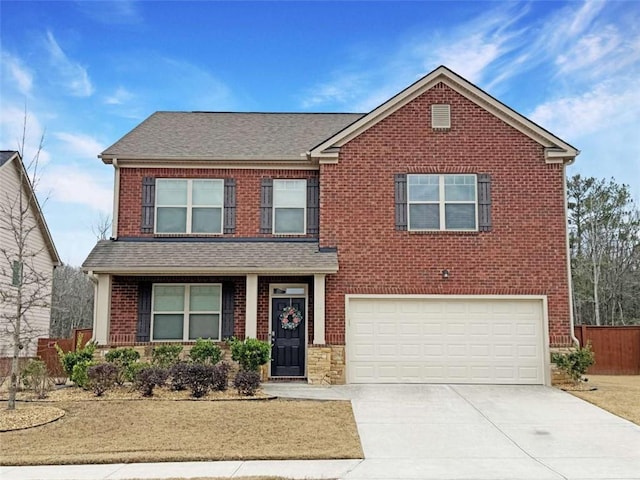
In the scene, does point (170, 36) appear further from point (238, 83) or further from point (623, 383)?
point (623, 383)

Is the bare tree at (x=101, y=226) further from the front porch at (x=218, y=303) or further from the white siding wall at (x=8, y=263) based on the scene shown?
the front porch at (x=218, y=303)

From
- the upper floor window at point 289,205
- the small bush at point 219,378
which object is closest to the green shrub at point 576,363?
the upper floor window at point 289,205

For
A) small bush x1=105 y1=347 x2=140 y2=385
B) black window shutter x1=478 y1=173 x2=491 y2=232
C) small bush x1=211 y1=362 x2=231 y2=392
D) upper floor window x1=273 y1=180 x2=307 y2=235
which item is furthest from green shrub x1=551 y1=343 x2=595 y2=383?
small bush x1=105 y1=347 x2=140 y2=385

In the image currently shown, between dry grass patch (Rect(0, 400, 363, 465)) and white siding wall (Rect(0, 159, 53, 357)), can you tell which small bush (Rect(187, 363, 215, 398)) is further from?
white siding wall (Rect(0, 159, 53, 357))

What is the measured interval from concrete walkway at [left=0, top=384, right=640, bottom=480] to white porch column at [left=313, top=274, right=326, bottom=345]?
4.97 feet

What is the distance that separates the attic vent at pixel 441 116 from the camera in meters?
15.8

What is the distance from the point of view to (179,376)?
12953 millimetres

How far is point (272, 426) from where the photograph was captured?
32.8 feet

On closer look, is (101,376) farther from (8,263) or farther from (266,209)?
(8,263)

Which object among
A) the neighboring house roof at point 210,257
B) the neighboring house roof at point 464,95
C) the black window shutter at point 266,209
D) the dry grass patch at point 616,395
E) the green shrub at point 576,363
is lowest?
the dry grass patch at point 616,395

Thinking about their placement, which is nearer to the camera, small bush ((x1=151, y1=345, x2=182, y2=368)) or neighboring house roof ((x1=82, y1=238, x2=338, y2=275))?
small bush ((x1=151, y1=345, x2=182, y2=368))

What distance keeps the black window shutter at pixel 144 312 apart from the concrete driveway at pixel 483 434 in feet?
12.5

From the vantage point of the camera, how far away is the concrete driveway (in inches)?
309

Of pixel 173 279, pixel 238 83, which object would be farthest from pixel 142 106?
pixel 173 279
